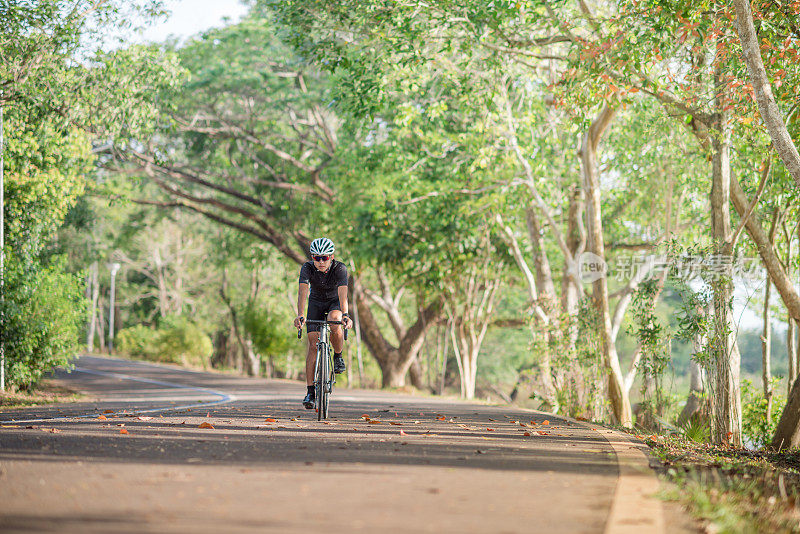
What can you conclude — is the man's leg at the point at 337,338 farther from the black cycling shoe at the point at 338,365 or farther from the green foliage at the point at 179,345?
the green foliage at the point at 179,345

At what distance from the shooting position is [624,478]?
6336mm

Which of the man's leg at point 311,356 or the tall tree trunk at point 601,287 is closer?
the man's leg at point 311,356

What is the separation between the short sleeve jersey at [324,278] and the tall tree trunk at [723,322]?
5998 millimetres

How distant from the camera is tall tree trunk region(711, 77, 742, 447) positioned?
1327cm

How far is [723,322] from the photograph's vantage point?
1324 centimetres

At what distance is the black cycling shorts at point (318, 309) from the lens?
35.3ft

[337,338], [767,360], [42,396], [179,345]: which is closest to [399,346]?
[179,345]

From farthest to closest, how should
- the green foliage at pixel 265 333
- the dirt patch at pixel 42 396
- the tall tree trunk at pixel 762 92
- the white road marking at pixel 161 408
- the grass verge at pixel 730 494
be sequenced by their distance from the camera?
the green foliage at pixel 265 333, the dirt patch at pixel 42 396, the tall tree trunk at pixel 762 92, the white road marking at pixel 161 408, the grass verge at pixel 730 494

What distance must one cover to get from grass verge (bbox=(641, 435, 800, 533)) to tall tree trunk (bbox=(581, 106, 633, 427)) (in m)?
6.57

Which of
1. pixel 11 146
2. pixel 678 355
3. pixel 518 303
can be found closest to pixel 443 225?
pixel 11 146

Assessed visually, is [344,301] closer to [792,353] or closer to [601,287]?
[601,287]

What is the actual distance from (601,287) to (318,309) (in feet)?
24.2

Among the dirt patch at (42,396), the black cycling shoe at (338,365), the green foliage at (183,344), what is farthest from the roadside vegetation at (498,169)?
the green foliage at (183,344)

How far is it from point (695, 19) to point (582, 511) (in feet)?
30.9
